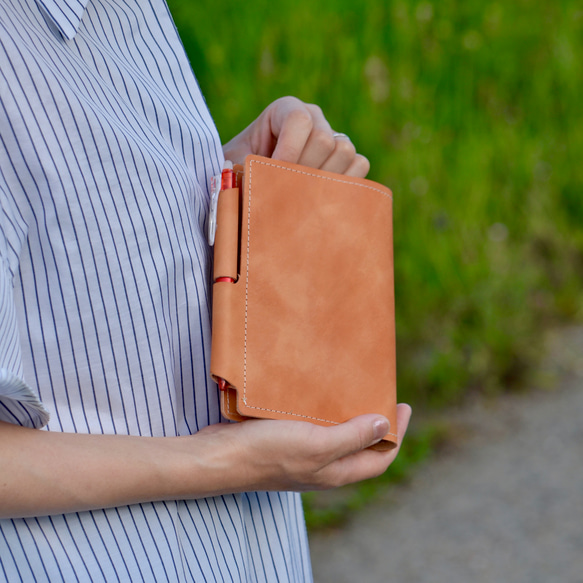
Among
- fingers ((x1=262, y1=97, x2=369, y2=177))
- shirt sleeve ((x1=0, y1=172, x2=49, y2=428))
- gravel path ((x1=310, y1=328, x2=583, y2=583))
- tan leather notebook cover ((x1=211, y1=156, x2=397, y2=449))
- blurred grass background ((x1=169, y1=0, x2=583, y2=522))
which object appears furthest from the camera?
blurred grass background ((x1=169, y1=0, x2=583, y2=522))

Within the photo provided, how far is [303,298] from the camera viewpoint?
982mm

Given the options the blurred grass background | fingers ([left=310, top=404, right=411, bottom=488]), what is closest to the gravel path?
the blurred grass background

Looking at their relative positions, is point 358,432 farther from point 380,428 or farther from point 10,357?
point 10,357

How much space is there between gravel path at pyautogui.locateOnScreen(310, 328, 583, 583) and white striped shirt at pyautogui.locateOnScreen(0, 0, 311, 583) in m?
1.70

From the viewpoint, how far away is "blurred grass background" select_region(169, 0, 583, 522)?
3.13 m

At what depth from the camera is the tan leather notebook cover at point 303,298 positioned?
920mm

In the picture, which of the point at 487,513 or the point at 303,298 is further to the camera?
the point at 487,513

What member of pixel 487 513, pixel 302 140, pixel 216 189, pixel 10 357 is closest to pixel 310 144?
pixel 302 140

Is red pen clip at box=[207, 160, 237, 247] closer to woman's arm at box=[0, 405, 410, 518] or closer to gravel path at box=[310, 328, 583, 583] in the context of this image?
woman's arm at box=[0, 405, 410, 518]

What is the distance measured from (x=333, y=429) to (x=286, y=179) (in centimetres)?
33

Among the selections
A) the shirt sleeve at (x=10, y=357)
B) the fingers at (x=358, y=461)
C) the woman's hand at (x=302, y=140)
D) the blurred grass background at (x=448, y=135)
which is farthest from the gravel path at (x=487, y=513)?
the shirt sleeve at (x=10, y=357)

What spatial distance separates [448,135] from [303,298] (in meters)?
2.67

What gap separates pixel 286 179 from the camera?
3.24 ft

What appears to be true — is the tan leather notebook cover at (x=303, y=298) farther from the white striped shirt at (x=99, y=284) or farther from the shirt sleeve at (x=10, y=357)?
the shirt sleeve at (x=10, y=357)
